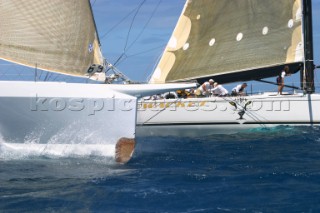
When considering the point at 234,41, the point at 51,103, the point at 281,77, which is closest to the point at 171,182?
the point at 51,103

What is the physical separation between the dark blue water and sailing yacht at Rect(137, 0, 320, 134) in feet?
16.6

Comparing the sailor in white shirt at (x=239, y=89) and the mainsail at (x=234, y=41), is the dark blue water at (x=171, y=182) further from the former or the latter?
the mainsail at (x=234, y=41)

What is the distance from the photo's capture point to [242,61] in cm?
2047

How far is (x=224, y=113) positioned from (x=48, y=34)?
28.6ft

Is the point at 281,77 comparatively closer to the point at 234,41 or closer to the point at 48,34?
the point at 234,41

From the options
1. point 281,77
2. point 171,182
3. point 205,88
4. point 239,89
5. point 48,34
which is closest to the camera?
point 171,182

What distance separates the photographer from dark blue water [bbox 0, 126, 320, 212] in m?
8.04

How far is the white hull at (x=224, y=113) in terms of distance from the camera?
62.6 ft

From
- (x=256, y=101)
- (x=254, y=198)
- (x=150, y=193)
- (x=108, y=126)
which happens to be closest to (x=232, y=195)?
(x=254, y=198)

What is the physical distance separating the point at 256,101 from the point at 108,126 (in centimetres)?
887

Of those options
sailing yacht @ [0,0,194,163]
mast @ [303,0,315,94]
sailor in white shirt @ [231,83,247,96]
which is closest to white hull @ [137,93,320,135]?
sailor in white shirt @ [231,83,247,96]

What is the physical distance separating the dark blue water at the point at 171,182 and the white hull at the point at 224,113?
192 inches

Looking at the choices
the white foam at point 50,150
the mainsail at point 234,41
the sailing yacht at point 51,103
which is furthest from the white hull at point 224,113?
the white foam at point 50,150

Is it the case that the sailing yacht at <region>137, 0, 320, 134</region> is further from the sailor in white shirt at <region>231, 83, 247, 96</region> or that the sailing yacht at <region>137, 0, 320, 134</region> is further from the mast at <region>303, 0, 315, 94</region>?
the sailor in white shirt at <region>231, 83, 247, 96</region>
